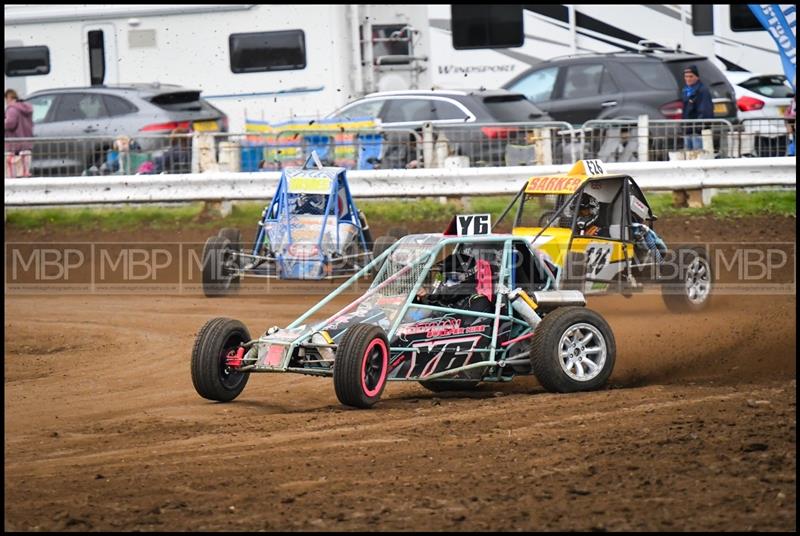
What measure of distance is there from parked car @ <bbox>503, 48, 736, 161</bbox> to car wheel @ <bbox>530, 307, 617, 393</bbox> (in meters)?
9.72

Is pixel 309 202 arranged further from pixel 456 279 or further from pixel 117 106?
pixel 117 106

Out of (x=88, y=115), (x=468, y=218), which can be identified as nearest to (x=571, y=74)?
(x=88, y=115)

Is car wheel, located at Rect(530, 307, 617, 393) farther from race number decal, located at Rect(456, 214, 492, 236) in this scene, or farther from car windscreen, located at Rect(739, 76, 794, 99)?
car windscreen, located at Rect(739, 76, 794, 99)

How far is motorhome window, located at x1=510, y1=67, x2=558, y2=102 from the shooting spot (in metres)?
18.6

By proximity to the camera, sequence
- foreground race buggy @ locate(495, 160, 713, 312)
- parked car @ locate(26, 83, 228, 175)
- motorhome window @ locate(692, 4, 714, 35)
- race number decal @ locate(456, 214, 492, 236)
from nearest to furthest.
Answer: race number decal @ locate(456, 214, 492, 236) → foreground race buggy @ locate(495, 160, 713, 312) → parked car @ locate(26, 83, 228, 175) → motorhome window @ locate(692, 4, 714, 35)

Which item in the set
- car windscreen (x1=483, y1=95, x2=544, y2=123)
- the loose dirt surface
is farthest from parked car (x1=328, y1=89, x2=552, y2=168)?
the loose dirt surface

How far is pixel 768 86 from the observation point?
65.2 feet

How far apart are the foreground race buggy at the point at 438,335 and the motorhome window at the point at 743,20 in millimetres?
12566

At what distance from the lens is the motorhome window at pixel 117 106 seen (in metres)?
18.3

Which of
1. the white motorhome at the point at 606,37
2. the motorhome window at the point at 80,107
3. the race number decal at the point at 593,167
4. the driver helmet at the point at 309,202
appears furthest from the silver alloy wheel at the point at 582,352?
the white motorhome at the point at 606,37

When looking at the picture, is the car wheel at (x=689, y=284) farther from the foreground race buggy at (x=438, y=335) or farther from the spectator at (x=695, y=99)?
the spectator at (x=695, y=99)

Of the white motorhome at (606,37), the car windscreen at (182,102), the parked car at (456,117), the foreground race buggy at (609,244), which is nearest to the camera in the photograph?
the foreground race buggy at (609,244)

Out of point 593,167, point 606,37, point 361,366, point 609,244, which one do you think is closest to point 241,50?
point 606,37

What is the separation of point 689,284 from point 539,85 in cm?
747
